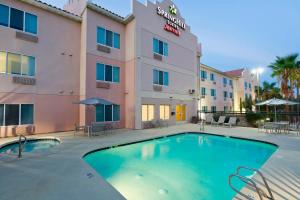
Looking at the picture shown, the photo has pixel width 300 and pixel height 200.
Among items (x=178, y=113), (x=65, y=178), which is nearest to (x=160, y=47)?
(x=178, y=113)

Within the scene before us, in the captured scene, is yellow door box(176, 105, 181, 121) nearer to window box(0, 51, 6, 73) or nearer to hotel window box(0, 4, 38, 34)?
hotel window box(0, 4, 38, 34)

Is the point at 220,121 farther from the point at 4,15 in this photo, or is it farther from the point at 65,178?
the point at 4,15

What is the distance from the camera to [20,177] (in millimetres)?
4672

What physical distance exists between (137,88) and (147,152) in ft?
22.4

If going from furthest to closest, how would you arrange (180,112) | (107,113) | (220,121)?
(180,112), (220,121), (107,113)

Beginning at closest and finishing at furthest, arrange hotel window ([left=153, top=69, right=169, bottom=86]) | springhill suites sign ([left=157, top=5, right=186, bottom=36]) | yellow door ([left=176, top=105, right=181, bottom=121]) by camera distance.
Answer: hotel window ([left=153, top=69, right=169, bottom=86]) < springhill suites sign ([left=157, top=5, right=186, bottom=36]) < yellow door ([left=176, top=105, right=181, bottom=121])

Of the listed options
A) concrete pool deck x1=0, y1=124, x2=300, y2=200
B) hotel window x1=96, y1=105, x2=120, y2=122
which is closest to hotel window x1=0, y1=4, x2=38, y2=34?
hotel window x1=96, y1=105, x2=120, y2=122

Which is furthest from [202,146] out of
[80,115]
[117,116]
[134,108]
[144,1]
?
[144,1]

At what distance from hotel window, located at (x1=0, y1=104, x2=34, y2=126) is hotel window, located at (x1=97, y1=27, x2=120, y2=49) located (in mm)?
7154

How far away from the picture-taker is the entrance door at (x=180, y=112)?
61.3 feet

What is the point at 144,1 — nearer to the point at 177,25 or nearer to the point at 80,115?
the point at 177,25

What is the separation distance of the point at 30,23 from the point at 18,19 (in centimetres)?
65

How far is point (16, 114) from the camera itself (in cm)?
1055

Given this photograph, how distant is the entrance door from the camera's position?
18.7 meters
